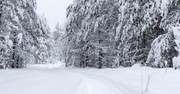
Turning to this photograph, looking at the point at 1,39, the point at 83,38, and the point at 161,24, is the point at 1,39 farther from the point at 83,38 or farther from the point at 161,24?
the point at 161,24

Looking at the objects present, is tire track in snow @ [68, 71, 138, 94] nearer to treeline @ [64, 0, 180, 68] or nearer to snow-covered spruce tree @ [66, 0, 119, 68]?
treeline @ [64, 0, 180, 68]

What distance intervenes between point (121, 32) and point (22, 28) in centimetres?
812

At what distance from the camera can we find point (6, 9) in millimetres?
17062

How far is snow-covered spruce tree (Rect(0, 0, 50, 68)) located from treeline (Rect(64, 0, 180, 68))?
3.94 meters

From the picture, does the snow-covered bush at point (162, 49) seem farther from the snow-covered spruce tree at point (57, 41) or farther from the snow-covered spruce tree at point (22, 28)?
the snow-covered spruce tree at point (57, 41)

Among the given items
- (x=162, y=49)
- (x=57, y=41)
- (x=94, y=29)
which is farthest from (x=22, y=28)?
(x=57, y=41)

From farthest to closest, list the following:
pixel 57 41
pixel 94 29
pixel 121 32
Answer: pixel 57 41
pixel 94 29
pixel 121 32

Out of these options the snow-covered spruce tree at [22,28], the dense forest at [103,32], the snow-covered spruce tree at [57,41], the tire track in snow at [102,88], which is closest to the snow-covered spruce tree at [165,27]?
the dense forest at [103,32]

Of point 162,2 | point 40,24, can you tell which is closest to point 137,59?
point 162,2

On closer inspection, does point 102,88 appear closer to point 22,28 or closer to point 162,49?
point 162,49

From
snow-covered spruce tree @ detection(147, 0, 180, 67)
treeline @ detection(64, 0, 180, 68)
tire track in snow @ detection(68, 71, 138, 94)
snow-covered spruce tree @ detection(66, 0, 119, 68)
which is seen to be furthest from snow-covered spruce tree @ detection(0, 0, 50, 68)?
→ tire track in snow @ detection(68, 71, 138, 94)

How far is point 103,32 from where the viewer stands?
24.1 m

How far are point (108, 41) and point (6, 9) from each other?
34.8 feet

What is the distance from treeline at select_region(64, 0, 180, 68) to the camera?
48.1ft
